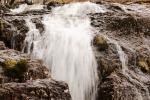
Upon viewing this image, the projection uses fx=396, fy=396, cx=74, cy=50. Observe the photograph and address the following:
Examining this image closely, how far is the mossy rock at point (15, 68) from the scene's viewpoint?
13099 millimetres

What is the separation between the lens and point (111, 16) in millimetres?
20172

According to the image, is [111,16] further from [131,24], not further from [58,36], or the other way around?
[58,36]

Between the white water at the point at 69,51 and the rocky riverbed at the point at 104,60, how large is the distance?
304 millimetres

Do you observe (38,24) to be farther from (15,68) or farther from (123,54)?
(15,68)

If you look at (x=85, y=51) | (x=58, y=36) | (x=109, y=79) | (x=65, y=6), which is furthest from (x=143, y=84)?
(x=65, y=6)

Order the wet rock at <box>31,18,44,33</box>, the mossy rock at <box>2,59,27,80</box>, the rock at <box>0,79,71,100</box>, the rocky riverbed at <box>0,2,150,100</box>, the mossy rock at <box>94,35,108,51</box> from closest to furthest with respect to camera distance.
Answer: the rock at <box>0,79,71,100</box> < the rocky riverbed at <box>0,2,150,100</box> < the mossy rock at <box>2,59,27,80</box> < the mossy rock at <box>94,35,108,51</box> < the wet rock at <box>31,18,44,33</box>

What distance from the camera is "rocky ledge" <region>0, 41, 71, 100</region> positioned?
11.7 m

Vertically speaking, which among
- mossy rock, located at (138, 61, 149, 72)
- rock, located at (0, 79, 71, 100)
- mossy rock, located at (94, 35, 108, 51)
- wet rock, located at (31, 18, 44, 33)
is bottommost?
mossy rock, located at (138, 61, 149, 72)

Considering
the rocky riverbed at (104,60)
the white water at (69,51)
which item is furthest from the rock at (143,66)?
the white water at (69,51)

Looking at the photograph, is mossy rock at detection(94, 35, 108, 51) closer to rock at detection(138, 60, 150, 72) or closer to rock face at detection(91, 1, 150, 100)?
rock face at detection(91, 1, 150, 100)

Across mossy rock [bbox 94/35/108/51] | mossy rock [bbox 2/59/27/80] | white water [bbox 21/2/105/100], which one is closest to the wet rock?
white water [bbox 21/2/105/100]

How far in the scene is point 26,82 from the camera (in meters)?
12.5

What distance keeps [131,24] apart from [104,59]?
3.82m

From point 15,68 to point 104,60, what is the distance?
15.1ft
